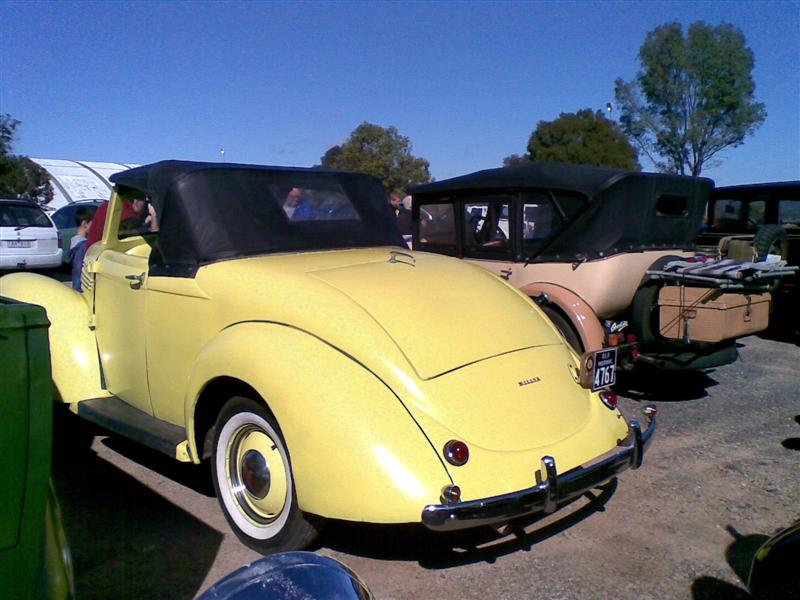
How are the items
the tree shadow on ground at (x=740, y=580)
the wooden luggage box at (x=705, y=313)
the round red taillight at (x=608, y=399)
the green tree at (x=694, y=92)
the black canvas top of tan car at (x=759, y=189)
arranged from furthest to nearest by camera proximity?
1. the green tree at (x=694, y=92)
2. the black canvas top of tan car at (x=759, y=189)
3. the wooden luggage box at (x=705, y=313)
4. the round red taillight at (x=608, y=399)
5. the tree shadow on ground at (x=740, y=580)

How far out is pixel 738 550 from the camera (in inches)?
128

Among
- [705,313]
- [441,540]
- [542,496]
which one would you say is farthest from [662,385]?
[542,496]

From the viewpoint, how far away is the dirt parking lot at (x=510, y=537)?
2.94 metres

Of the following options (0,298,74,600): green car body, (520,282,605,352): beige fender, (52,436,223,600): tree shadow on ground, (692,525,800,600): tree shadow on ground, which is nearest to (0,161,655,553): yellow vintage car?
(52,436,223,600): tree shadow on ground

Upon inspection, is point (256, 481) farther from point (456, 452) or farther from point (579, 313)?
point (579, 313)

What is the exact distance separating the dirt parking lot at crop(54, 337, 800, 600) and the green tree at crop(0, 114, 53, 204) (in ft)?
82.7

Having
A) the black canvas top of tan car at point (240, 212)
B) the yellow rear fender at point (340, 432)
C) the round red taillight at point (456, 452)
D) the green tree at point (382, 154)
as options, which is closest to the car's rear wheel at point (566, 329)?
the black canvas top of tan car at point (240, 212)

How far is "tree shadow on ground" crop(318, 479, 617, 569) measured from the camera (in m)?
3.17

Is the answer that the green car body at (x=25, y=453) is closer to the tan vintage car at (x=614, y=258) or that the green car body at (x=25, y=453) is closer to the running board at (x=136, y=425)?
the running board at (x=136, y=425)

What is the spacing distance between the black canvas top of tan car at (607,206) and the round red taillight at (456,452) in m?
3.38

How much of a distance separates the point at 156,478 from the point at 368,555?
5.32 ft

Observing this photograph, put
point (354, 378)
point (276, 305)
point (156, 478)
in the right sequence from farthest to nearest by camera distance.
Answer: point (156, 478) → point (276, 305) → point (354, 378)

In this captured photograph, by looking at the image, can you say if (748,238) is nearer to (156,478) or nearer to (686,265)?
(686,265)

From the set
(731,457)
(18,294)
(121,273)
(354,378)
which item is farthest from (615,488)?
(18,294)
